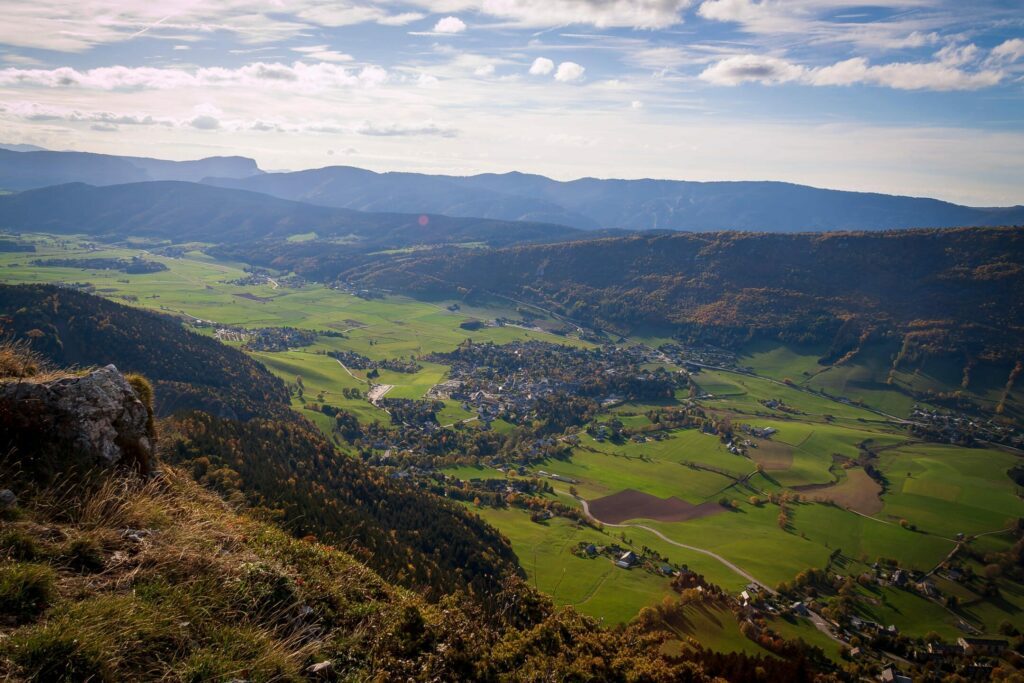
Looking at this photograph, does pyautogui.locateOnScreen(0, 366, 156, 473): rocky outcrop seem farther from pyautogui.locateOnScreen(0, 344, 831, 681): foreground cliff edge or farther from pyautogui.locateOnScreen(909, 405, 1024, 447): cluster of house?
pyautogui.locateOnScreen(909, 405, 1024, 447): cluster of house

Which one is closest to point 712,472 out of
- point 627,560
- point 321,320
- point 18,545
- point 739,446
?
point 739,446

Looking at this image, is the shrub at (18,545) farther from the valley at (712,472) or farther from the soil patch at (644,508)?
the soil patch at (644,508)

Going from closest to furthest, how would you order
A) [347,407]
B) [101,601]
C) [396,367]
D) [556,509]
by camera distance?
[101,601] < [556,509] < [347,407] < [396,367]

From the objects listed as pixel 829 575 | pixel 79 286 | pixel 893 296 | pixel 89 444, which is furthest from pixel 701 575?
pixel 79 286

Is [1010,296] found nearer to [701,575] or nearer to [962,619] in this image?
[962,619]

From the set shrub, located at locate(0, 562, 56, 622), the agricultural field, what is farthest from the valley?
shrub, located at locate(0, 562, 56, 622)

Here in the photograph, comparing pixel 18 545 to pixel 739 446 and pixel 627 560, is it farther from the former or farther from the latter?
pixel 739 446
